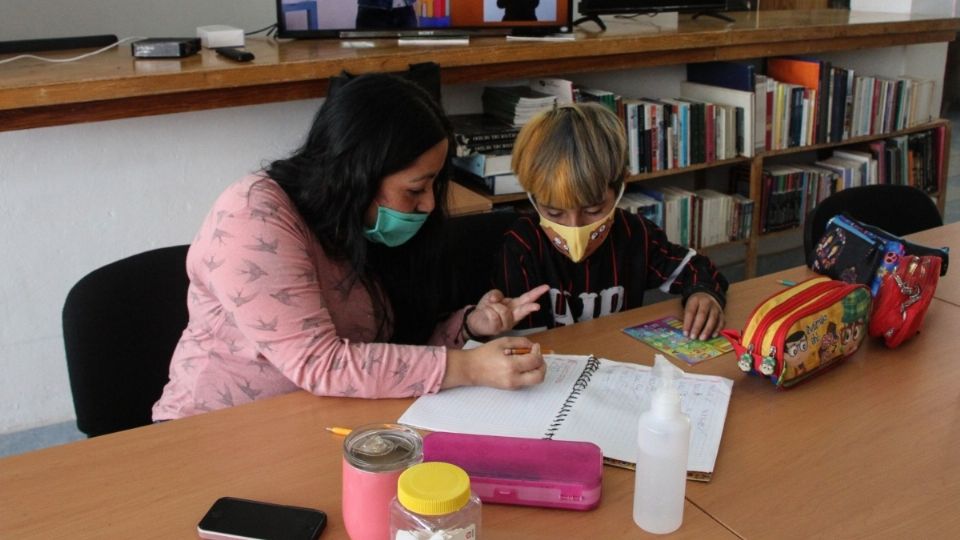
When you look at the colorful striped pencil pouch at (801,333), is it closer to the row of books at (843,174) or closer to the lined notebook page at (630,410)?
the lined notebook page at (630,410)

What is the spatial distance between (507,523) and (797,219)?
2.92m

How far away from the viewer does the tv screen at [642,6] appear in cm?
310

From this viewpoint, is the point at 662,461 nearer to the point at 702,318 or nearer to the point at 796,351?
the point at 796,351

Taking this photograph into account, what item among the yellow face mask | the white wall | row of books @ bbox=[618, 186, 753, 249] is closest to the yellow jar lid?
the yellow face mask

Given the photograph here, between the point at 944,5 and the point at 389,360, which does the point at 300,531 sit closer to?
the point at 389,360

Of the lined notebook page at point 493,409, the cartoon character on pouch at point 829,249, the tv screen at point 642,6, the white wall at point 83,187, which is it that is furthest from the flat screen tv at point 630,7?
the lined notebook page at point 493,409

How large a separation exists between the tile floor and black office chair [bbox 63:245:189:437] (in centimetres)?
115

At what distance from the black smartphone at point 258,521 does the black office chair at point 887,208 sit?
1479 millimetres

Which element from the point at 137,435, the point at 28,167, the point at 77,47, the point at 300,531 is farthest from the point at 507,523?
the point at 77,47

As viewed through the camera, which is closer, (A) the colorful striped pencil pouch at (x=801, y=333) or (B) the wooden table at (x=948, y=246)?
(A) the colorful striped pencil pouch at (x=801, y=333)

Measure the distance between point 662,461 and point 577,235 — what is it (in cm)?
78

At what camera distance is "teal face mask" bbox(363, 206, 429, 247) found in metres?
1.44

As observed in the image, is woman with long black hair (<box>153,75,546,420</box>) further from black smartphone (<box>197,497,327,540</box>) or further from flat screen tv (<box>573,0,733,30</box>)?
flat screen tv (<box>573,0,733,30</box>)

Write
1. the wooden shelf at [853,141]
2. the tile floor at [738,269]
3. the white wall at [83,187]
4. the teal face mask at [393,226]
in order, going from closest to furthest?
the teal face mask at [393,226], the white wall at [83,187], the tile floor at [738,269], the wooden shelf at [853,141]
